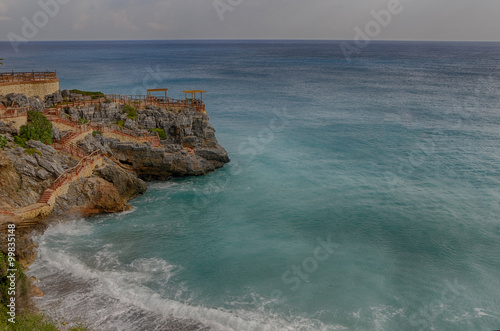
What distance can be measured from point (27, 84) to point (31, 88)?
66cm

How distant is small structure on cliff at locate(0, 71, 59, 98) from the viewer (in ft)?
152

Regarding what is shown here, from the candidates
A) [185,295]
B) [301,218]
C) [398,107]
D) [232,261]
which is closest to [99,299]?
[185,295]

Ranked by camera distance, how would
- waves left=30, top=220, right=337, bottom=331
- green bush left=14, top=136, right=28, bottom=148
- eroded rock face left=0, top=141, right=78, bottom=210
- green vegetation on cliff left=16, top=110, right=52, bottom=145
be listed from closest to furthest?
waves left=30, top=220, right=337, bottom=331, eroded rock face left=0, top=141, right=78, bottom=210, green bush left=14, top=136, right=28, bottom=148, green vegetation on cliff left=16, top=110, right=52, bottom=145

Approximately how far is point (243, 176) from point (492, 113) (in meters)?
58.7

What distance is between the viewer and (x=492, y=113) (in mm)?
76438

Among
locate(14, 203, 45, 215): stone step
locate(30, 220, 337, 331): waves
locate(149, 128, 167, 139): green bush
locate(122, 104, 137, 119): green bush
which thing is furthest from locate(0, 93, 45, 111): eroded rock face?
locate(30, 220, 337, 331): waves

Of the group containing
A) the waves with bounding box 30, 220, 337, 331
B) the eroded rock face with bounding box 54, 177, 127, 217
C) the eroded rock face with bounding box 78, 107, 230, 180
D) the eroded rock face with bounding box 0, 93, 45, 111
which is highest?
the eroded rock face with bounding box 0, 93, 45, 111

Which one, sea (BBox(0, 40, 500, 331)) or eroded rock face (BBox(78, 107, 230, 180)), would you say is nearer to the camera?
sea (BBox(0, 40, 500, 331))

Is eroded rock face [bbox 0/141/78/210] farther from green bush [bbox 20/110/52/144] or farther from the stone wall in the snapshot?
the stone wall

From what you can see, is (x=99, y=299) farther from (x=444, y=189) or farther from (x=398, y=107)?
(x=398, y=107)

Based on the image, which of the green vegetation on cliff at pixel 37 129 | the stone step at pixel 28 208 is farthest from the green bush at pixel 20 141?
the stone step at pixel 28 208

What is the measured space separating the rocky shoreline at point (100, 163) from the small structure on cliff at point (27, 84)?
5.48 ft

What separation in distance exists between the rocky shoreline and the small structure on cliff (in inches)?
65.8

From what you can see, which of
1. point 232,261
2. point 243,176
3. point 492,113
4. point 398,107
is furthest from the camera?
point 398,107
